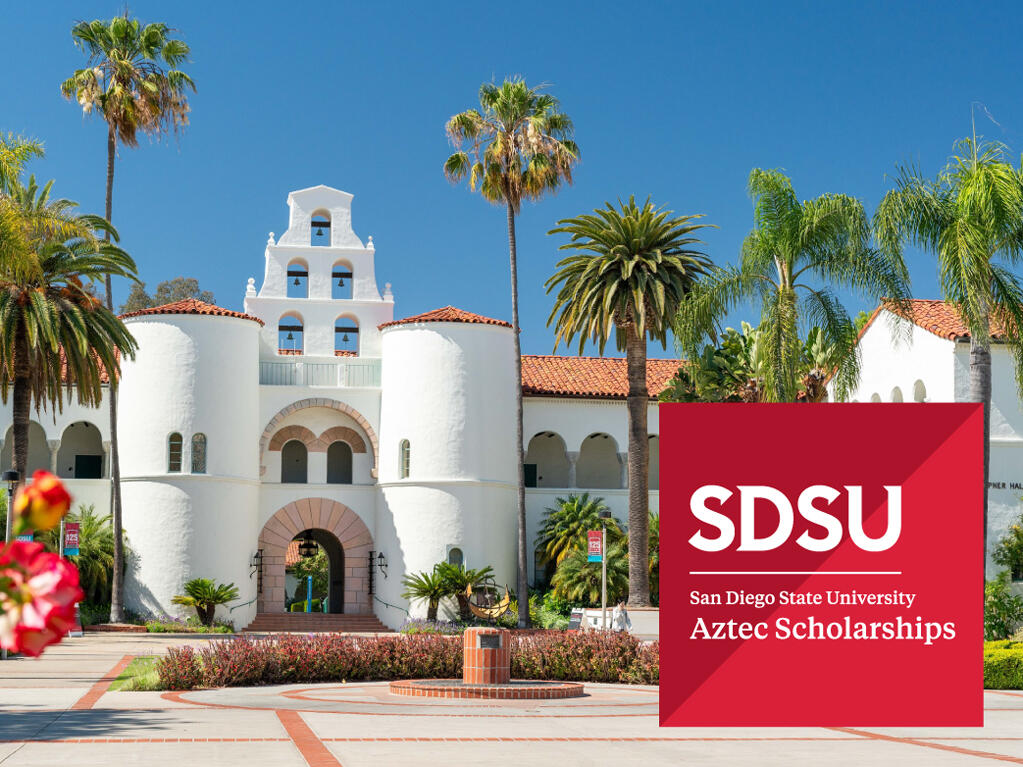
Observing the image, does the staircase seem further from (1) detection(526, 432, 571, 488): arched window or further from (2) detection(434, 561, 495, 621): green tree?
(1) detection(526, 432, 571, 488): arched window

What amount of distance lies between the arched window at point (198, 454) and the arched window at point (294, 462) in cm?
427

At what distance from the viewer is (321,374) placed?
43312mm

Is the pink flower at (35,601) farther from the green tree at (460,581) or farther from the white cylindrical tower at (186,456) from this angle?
the white cylindrical tower at (186,456)

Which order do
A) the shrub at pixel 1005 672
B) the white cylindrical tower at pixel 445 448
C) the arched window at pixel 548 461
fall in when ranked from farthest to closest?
the arched window at pixel 548 461 < the white cylindrical tower at pixel 445 448 < the shrub at pixel 1005 672

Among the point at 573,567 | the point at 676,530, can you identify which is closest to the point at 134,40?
the point at 573,567

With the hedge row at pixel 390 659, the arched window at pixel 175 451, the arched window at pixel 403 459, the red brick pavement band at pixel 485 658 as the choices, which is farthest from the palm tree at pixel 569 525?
the red brick pavement band at pixel 485 658

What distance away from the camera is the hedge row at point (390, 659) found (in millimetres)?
20625

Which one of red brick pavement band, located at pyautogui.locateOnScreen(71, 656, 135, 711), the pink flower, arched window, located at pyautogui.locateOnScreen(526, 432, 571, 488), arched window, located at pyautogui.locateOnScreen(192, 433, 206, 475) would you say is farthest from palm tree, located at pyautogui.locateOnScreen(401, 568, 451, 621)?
the pink flower

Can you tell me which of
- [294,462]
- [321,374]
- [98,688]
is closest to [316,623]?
[294,462]

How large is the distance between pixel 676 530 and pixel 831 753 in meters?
9.31

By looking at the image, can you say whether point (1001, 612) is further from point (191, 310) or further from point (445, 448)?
point (191, 310)

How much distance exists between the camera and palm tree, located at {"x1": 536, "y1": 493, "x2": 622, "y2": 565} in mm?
41312

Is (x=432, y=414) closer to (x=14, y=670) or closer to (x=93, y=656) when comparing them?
(x=93, y=656)

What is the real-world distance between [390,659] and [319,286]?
23972 mm
